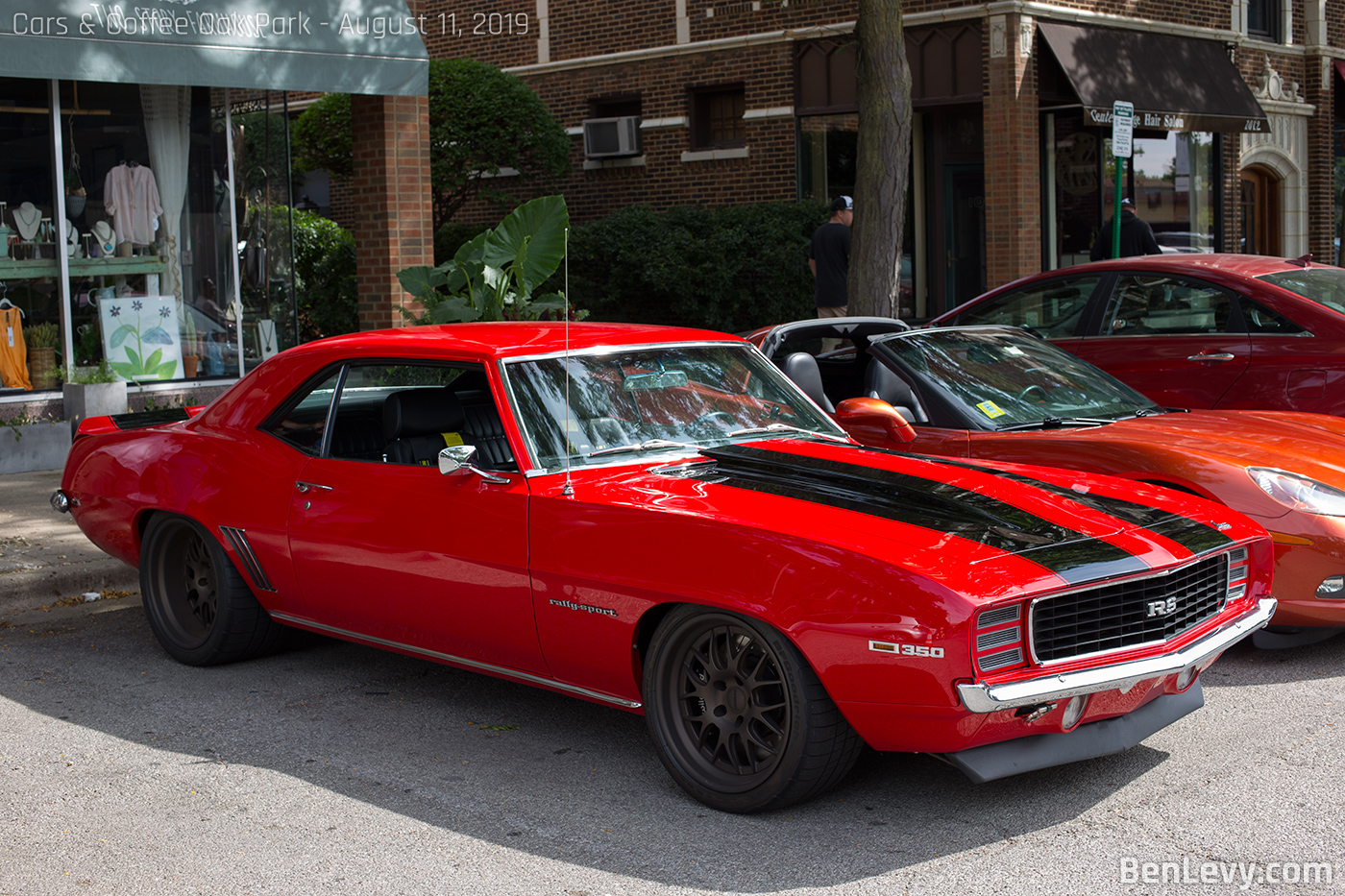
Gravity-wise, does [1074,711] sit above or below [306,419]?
below

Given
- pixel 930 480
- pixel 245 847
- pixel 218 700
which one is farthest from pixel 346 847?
pixel 930 480

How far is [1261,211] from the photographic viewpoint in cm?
2322

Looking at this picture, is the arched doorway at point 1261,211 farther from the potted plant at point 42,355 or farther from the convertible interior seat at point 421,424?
the convertible interior seat at point 421,424

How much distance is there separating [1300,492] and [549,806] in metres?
3.32

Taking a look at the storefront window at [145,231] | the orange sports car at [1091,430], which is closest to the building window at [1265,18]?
the storefront window at [145,231]

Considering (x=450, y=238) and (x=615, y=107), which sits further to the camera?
(x=615, y=107)

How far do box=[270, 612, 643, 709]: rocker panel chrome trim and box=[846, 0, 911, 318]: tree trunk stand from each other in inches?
258

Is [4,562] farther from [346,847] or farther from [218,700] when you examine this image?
[346,847]

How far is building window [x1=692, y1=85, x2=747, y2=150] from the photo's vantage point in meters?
20.7

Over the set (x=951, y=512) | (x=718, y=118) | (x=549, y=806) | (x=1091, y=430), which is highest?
(x=718, y=118)

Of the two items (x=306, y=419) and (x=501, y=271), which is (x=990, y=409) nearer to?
(x=306, y=419)

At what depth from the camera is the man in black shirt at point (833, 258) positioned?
1314 centimetres

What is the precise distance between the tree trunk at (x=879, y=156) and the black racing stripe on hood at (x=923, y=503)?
21.1 feet

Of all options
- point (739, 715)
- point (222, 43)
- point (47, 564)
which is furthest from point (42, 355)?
point (739, 715)
